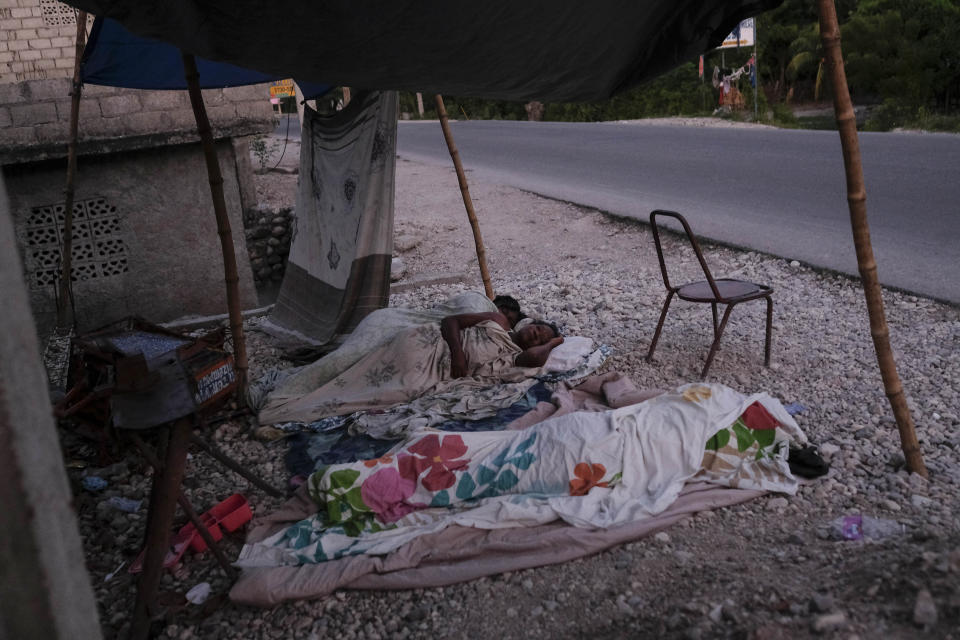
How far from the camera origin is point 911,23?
20.6 m

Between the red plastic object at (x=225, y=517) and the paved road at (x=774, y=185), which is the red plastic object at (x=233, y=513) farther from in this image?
the paved road at (x=774, y=185)

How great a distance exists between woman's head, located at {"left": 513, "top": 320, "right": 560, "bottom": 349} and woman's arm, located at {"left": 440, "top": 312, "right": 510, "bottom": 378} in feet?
0.44

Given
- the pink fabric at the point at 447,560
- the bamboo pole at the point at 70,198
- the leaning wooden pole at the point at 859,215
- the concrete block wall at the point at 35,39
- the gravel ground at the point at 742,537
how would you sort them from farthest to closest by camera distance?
the concrete block wall at the point at 35,39 < the bamboo pole at the point at 70,198 < the leaning wooden pole at the point at 859,215 < the pink fabric at the point at 447,560 < the gravel ground at the point at 742,537

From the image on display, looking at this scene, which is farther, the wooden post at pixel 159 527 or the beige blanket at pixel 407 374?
the beige blanket at pixel 407 374

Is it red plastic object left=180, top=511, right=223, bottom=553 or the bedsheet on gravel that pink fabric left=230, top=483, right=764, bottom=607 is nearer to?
red plastic object left=180, top=511, right=223, bottom=553

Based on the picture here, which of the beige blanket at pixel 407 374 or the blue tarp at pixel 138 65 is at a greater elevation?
the blue tarp at pixel 138 65

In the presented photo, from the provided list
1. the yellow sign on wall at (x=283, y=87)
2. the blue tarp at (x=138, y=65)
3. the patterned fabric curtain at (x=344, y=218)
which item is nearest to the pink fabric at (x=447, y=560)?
the blue tarp at (x=138, y=65)

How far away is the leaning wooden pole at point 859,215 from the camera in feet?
8.89

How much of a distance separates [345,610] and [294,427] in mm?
1718

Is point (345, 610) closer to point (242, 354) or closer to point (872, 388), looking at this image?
point (242, 354)

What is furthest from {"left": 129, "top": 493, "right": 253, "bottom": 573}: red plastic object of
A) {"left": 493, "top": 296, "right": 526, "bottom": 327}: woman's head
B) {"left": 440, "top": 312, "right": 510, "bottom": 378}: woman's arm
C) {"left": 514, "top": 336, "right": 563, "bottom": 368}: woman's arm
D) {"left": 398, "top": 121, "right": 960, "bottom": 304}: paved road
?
{"left": 398, "top": 121, "right": 960, "bottom": 304}: paved road

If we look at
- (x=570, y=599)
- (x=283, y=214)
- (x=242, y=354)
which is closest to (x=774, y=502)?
(x=570, y=599)

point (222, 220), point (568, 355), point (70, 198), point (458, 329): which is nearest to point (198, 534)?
point (222, 220)

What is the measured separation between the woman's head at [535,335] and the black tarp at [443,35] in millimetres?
1469
